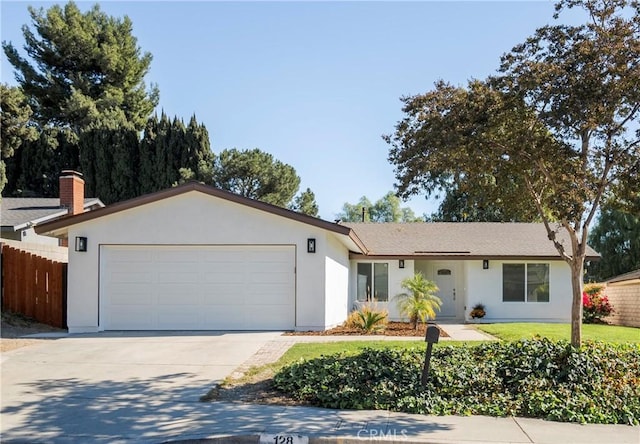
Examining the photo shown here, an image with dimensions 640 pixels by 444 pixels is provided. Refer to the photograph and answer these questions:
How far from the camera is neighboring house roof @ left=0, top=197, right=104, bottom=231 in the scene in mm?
22203

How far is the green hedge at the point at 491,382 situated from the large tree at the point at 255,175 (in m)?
23.0

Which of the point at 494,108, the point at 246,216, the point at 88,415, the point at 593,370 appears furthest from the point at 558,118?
the point at 246,216

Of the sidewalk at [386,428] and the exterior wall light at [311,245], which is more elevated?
the exterior wall light at [311,245]

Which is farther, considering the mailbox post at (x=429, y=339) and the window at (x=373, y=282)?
the window at (x=373, y=282)

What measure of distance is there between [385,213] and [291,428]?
61307mm

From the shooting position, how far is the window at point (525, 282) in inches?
836

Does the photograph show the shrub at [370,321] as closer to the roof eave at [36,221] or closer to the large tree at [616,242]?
the roof eave at [36,221]

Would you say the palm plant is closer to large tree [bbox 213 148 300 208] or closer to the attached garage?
the attached garage

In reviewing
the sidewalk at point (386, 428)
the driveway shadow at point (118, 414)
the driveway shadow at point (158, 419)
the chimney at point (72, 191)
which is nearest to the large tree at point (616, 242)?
the chimney at point (72, 191)

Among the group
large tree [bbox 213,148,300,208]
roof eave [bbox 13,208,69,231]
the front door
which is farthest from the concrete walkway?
large tree [bbox 213,148,300,208]

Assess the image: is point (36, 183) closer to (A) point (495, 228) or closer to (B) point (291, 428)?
(A) point (495, 228)

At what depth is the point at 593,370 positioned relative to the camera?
8.70 metres

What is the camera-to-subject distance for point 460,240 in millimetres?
22844

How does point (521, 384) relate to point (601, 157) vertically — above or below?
below
